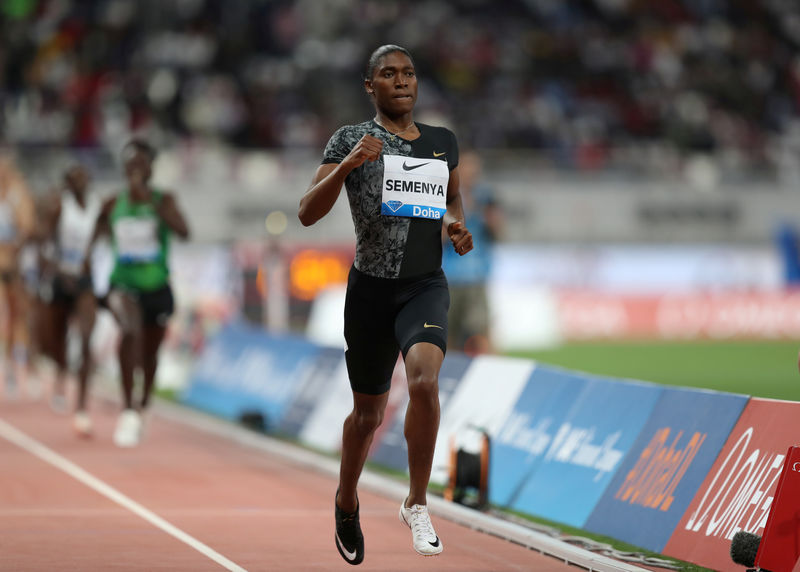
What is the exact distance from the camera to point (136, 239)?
40.1ft

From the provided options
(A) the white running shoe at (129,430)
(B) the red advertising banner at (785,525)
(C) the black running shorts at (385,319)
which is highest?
(C) the black running shorts at (385,319)

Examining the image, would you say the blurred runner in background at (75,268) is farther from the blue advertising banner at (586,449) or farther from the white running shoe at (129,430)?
the blue advertising banner at (586,449)

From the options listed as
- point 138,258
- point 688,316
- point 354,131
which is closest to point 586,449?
point 354,131

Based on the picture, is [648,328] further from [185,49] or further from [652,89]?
[185,49]

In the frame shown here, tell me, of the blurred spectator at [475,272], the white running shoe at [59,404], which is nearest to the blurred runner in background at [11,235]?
the white running shoe at [59,404]

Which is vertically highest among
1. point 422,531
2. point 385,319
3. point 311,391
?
point 385,319

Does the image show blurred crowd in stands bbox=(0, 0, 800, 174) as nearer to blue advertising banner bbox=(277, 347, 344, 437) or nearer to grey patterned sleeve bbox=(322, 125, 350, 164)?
blue advertising banner bbox=(277, 347, 344, 437)

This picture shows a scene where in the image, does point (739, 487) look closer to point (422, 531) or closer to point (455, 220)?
point (422, 531)

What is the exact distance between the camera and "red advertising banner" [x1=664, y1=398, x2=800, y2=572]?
6711 millimetres

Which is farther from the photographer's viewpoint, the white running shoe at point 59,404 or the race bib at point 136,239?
the white running shoe at point 59,404

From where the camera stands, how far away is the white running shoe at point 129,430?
40.8 feet

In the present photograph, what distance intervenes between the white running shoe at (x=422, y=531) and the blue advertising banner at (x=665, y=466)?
143 centimetres

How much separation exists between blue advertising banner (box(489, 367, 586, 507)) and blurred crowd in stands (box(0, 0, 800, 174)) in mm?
19374

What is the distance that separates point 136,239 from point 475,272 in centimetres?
356
